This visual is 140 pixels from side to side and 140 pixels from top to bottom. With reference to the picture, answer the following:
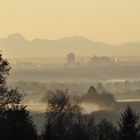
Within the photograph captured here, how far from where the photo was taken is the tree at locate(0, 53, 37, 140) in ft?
110

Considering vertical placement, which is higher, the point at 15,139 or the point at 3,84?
the point at 3,84

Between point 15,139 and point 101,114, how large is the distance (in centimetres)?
9760

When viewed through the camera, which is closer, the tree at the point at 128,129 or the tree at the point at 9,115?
the tree at the point at 9,115

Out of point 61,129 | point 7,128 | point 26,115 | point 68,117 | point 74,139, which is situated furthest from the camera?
point 68,117

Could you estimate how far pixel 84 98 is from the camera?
548 ft

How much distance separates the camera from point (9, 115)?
34.2 metres

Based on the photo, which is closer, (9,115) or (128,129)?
(9,115)

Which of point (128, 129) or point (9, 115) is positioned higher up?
point (9, 115)

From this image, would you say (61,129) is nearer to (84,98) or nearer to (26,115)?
(26,115)

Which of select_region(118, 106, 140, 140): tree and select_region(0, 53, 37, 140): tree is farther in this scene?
select_region(118, 106, 140, 140): tree

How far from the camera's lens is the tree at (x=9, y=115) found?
3344 centimetres

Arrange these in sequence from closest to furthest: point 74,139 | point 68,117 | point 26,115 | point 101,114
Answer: point 26,115, point 74,139, point 68,117, point 101,114

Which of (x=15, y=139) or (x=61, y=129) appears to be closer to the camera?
(x=15, y=139)

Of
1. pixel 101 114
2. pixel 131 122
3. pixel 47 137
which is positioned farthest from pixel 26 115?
pixel 101 114
